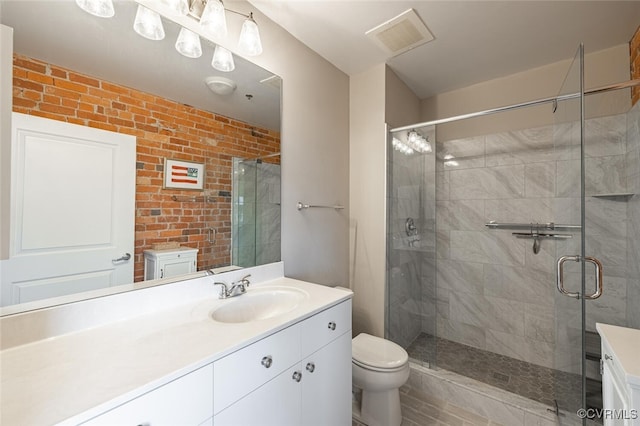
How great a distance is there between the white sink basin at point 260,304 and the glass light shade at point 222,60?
1.22 meters

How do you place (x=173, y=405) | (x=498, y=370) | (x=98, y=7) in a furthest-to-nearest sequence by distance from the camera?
1. (x=498, y=370)
2. (x=98, y=7)
3. (x=173, y=405)

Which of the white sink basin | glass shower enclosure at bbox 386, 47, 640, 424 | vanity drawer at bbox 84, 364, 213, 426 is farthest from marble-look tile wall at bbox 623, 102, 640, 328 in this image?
A: vanity drawer at bbox 84, 364, 213, 426

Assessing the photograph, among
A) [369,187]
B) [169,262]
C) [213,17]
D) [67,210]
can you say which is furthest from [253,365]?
[369,187]

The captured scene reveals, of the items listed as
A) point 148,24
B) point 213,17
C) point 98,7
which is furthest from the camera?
point 213,17

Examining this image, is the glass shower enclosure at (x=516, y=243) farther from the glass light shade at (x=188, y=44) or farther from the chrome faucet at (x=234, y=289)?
the glass light shade at (x=188, y=44)

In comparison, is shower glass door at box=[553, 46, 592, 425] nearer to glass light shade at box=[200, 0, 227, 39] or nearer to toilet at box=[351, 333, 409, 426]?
toilet at box=[351, 333, 409, 426]

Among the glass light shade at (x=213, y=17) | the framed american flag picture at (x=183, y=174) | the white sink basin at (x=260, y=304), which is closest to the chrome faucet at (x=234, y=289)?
the white sink basin at (x=260, y=304)

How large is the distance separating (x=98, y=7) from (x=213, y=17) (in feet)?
1.46

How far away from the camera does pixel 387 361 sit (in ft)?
5.26

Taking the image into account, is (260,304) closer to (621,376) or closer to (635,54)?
(621,376)

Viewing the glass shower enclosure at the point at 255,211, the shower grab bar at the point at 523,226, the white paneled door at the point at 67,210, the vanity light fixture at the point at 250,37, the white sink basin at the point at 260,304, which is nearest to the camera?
the white paneled door at the point at 67,210

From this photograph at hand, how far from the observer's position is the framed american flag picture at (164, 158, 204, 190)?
1.19 meters

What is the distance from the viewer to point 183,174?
125 centimetres

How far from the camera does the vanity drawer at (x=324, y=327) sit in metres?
1.10
